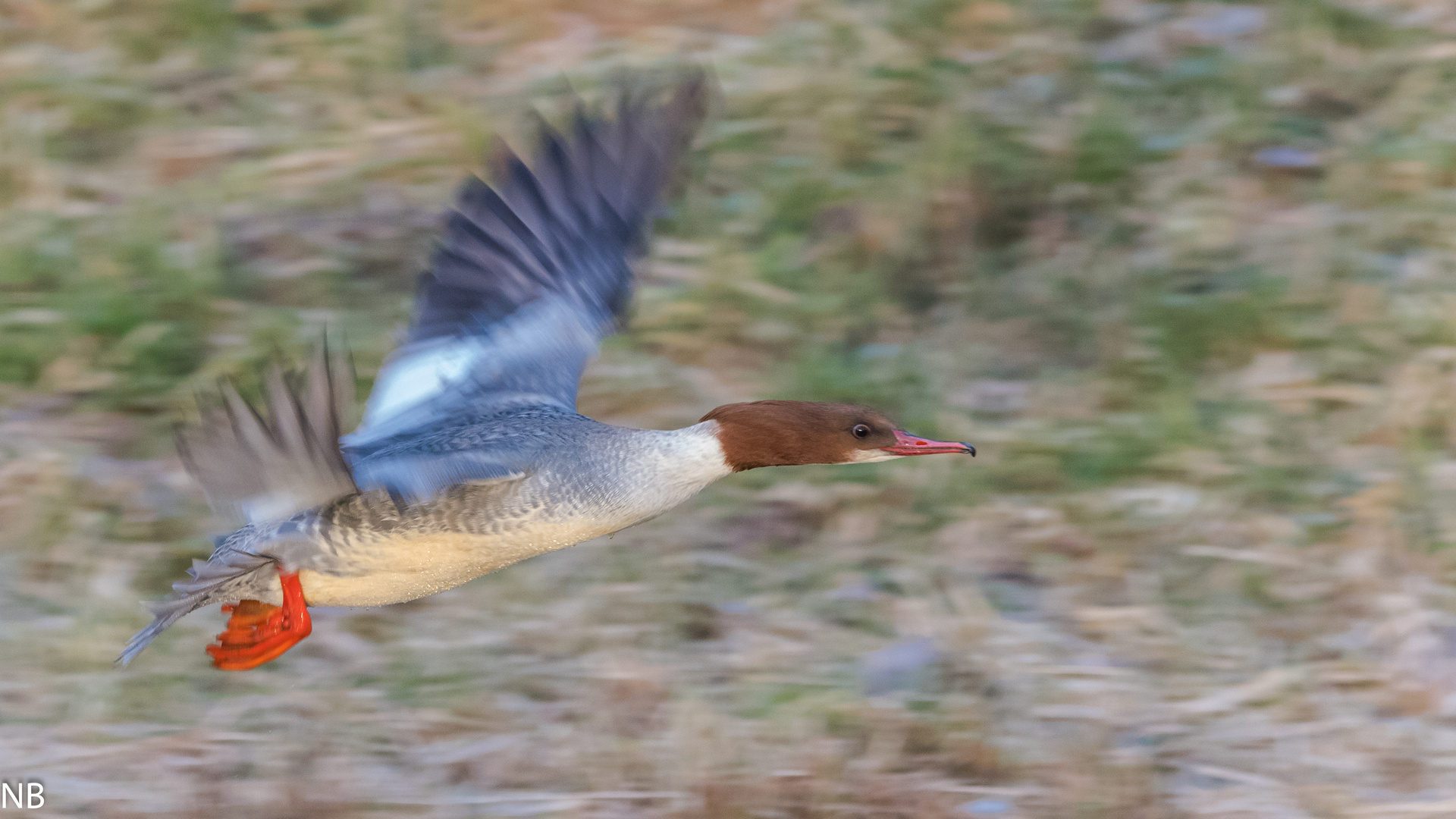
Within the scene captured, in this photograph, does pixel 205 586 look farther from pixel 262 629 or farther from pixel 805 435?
pixel 805 435

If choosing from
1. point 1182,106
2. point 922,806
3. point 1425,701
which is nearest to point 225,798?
point 922,806

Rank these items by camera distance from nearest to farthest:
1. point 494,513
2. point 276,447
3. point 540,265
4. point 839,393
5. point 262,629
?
1. point 276,447
2. point 494,513
3. point 262,629
4. point 540,265
5. point 839,393

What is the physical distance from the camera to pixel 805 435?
3.20 metres

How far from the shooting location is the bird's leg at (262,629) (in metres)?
3.22

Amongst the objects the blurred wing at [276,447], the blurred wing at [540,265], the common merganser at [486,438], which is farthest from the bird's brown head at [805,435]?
the blurred wing at [276,447]

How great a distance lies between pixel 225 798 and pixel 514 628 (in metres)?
0.90

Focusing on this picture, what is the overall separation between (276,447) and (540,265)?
103cm

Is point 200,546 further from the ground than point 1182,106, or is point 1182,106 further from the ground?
point 1182,106

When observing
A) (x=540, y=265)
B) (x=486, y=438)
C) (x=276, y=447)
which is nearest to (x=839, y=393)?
(x=540, y=265)

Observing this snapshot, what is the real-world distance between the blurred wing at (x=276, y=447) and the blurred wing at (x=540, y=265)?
55cm

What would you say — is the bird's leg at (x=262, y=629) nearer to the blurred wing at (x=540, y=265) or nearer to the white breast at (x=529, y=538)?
the white breast at (x=529, y=538)

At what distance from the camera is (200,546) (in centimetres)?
448

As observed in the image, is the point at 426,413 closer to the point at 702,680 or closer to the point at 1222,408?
the point at 702,680

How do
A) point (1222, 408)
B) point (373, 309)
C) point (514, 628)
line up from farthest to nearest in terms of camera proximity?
point (373, 309)
point (1222, 408)
point (514, 628)
